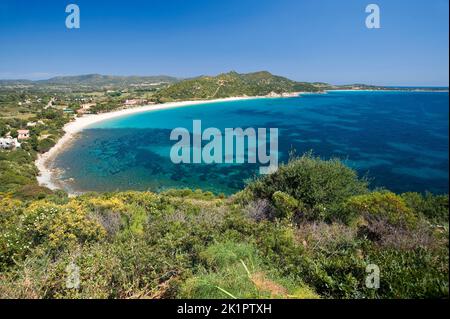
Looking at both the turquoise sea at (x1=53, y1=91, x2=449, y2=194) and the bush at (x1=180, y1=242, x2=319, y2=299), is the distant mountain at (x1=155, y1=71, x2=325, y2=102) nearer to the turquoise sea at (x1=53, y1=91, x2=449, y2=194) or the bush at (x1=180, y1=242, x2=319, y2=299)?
the turquoise sea at (x1=53, y1=91, x2=449, y2=194)

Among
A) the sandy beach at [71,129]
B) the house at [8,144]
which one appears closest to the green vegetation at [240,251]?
the sandy beach at [71,129]

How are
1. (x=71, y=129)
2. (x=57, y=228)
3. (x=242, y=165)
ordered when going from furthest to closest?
(x=71, y=129), (x=242, y=165), (x=57, y=228)

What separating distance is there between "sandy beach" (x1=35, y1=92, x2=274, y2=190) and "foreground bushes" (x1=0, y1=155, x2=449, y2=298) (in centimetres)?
2080

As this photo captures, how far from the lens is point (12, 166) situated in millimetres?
29531

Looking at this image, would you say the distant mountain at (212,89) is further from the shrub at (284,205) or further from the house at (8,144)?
the shrub at (284,205)

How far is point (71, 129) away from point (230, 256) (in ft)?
192

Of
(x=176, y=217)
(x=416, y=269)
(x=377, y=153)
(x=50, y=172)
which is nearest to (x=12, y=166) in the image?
(x=50, y=172)

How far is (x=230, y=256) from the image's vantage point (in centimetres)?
571

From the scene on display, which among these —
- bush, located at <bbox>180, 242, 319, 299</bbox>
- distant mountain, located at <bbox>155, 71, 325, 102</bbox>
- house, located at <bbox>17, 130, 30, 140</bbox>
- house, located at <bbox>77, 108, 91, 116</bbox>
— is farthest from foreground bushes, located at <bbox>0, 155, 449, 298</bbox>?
distant mountain, located at <bbox>155, 71, 325, 102</bbox>

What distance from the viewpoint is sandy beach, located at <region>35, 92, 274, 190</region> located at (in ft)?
95.9

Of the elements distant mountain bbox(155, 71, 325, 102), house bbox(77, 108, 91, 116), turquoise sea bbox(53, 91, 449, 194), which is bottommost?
turquoise sea bbox(53, 91, 449, 194)

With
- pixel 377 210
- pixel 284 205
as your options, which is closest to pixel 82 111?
pixel 284 205

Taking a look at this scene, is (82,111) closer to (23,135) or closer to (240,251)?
(23,135)
